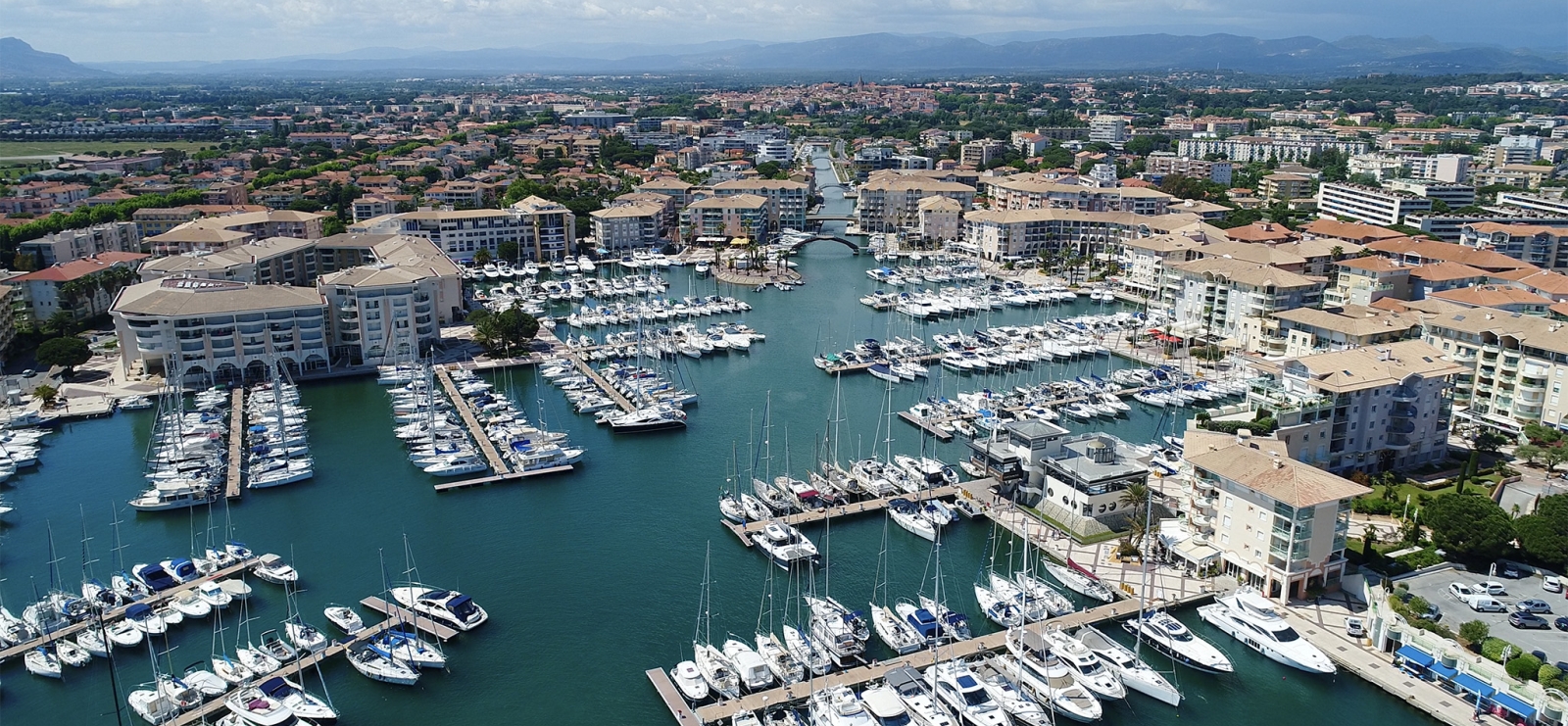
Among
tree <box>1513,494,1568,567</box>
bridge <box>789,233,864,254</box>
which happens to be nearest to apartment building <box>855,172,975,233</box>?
bridge <box>789,233,864,254</box>

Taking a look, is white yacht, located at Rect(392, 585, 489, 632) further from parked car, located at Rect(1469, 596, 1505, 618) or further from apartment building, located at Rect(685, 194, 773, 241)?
apartment building, located at Rect(685, 194, 773, 241)

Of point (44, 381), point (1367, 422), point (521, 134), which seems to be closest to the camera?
point (1367, 422)

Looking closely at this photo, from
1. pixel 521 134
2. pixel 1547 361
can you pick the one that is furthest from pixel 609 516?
pixel 521 134

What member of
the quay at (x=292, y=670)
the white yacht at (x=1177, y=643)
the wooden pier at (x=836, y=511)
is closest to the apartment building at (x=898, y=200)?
the wooden pier at (x=836, y=511)

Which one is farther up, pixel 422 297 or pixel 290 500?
pixel 422 297

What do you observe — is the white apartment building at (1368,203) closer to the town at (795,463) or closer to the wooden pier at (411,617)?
the town at (795,463)

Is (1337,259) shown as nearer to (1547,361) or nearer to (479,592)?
(1547,361)
